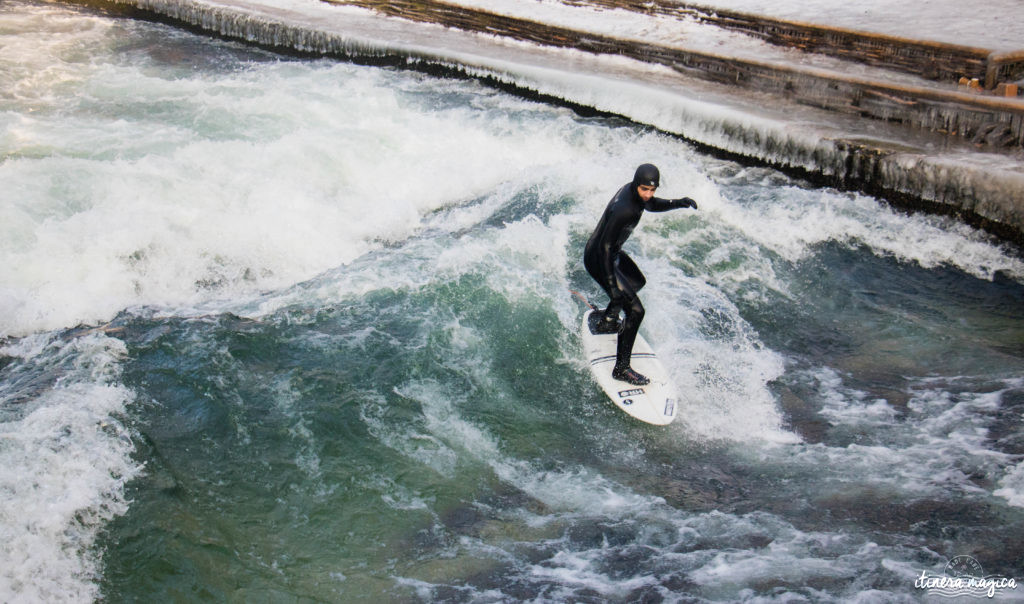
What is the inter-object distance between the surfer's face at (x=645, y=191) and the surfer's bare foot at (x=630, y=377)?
56.0 inches

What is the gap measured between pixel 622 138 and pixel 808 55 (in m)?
3.39

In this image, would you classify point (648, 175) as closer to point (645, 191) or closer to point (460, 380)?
point (645, 191)

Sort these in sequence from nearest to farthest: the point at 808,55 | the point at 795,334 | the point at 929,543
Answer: the point at 929,543
the point at 795,334
the point at 808,55

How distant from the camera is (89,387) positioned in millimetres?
5641

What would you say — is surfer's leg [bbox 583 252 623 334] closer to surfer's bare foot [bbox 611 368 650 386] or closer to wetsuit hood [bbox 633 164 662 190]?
surfer's bare foot [bbox 611 368 650 386]

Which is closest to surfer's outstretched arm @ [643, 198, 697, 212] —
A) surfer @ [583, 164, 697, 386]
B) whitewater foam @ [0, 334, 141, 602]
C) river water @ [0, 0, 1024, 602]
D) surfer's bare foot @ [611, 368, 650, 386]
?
surfer @ [583, 164, 697, 386]

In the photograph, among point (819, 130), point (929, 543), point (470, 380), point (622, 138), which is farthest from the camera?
point (622, 138)

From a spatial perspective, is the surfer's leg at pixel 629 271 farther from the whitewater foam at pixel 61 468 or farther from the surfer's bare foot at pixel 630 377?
the whitewater foam at pixel 61 468

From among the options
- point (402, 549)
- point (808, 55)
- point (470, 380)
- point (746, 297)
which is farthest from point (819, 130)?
point (402, 549)

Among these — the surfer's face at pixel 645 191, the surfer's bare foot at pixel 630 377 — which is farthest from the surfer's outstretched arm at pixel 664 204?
the surfer's bare foot at pixel 630 377

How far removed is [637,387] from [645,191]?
1.61 metres

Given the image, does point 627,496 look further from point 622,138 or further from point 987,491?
point 622,138

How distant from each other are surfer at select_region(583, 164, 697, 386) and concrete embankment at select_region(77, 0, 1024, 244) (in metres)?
4.80

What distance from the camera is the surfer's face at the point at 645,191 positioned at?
5128 millimetres
